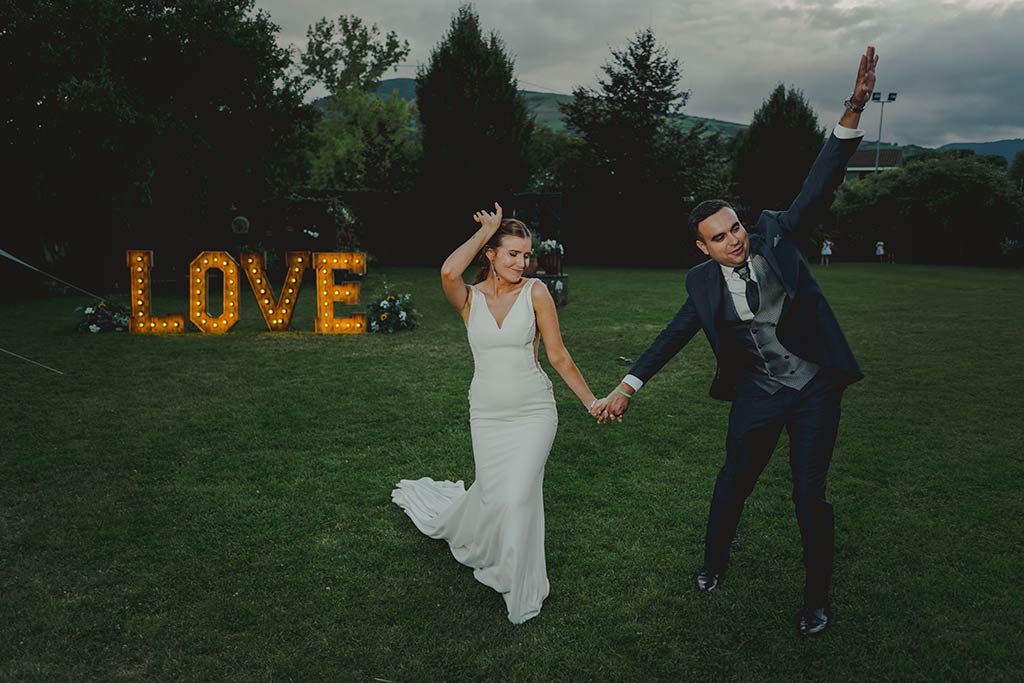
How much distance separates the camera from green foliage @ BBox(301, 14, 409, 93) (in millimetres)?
53562

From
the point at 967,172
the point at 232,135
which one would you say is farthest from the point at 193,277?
the point at 967,172

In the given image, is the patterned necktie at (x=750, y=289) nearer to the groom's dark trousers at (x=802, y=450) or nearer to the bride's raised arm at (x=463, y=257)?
the groom's dark trousers at (x=802, y=450)

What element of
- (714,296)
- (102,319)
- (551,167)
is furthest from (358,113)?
(714,296)

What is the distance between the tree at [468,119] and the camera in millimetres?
32656

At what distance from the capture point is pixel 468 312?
15.4 feet

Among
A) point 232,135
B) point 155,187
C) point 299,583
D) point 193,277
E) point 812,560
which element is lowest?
point 299,583

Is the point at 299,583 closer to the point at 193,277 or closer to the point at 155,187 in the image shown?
the point at 193,277

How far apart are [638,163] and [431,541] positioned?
32.8 metres

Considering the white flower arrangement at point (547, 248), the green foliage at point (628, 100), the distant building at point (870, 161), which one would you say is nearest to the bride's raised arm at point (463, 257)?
the white flower arrangement at point (547, 248)

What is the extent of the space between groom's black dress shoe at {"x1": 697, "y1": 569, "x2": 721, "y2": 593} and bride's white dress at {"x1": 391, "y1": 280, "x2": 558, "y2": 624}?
3.12 ft

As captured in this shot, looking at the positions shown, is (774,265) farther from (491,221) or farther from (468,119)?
(468,119)

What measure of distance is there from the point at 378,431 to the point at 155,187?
58.8ft

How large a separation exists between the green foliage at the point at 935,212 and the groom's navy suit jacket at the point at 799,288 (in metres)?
41.9

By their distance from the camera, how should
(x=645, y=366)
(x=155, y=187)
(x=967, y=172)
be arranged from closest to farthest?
(x=645, y=366) < (x=155, y=187) < (x=967, y=172)
